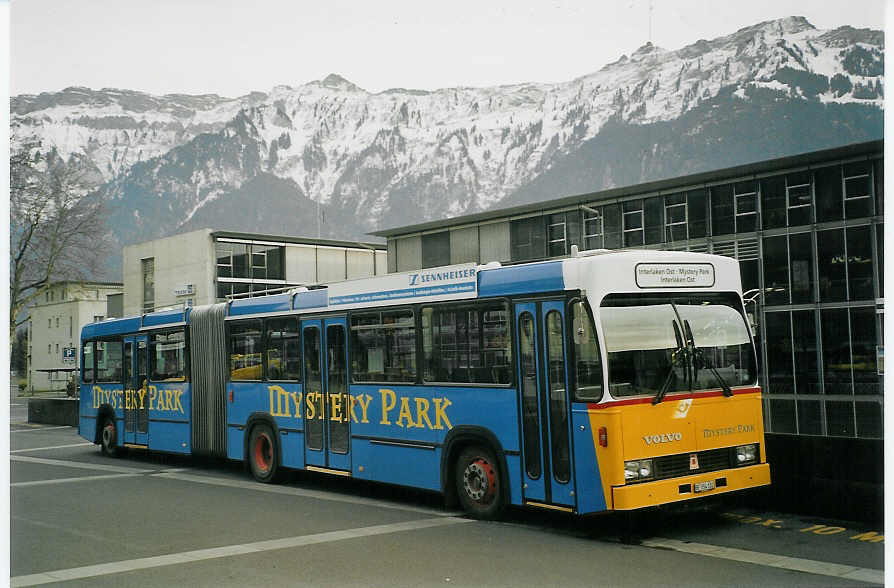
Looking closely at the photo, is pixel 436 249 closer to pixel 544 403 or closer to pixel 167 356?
Result: pixel 167 356

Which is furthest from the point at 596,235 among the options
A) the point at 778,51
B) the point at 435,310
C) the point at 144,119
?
the point at 144,119

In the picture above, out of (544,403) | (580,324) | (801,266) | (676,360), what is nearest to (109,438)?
(544,403)

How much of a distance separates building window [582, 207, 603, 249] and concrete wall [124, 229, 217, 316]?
24.2 m

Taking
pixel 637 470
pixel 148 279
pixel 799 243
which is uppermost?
pixel 148 279

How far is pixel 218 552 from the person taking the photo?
29.0ft

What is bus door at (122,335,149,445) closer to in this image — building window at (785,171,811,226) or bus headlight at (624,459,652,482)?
bus headlight at (624,459,652,482)

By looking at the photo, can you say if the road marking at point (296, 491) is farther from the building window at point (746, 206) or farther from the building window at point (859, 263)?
the building window at point (746, 206)

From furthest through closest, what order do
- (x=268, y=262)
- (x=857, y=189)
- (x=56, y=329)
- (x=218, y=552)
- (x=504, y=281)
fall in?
(x=56, y=329) < (x=268, y=262) < (x=857, y=189) < (x=504, y=281) < (x=218, y=552)

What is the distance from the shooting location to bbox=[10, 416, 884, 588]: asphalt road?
7605 millimetres

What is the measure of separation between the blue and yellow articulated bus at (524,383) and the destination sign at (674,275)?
18 millimetres

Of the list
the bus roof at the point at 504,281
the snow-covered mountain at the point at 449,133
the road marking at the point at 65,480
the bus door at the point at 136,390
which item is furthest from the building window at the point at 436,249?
the snow-covered mountain at the point at 449,133

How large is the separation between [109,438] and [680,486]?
538 inches

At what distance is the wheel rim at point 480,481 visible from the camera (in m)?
10.2

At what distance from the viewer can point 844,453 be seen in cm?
959
